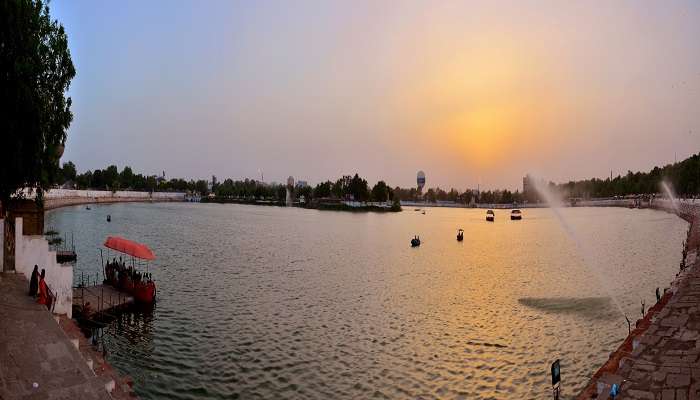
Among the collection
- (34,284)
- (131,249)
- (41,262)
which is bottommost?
(34,284)

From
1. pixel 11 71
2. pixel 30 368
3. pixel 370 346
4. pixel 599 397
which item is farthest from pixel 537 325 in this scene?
pixel 11 71

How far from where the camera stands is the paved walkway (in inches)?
534

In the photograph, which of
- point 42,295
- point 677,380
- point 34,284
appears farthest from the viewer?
point 34,284

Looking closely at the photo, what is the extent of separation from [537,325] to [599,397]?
1520 cm

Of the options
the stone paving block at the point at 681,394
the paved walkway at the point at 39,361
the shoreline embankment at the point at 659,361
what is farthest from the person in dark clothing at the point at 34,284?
the stone paving block at the point at 681,394

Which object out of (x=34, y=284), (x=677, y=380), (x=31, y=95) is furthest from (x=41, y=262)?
(x=677, y=380)

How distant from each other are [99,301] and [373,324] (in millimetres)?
18664

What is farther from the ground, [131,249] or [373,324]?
[131,249]

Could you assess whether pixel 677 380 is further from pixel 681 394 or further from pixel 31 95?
pixel 31 95

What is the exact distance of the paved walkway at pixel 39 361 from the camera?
44.5ft

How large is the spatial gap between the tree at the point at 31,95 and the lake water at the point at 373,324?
11.1 m

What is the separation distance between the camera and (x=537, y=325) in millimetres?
30453

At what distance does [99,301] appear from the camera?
29.7m

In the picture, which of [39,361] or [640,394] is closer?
[39,361]
